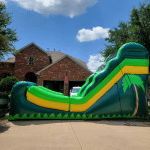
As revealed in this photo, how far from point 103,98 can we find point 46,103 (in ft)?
6.84

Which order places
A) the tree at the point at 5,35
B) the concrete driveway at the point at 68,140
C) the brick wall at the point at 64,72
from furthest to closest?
the brick wall at the point at 64,72
the tree at the point at 5,35
the concrete driveway at the point at 68,140

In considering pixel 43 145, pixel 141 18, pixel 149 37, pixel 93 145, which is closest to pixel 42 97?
pixel 43 145

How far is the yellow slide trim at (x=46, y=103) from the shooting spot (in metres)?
4.66

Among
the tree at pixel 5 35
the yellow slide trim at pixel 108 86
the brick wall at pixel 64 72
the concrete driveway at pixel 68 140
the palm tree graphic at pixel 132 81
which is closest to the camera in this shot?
the concrete driveway at pixel 68 140

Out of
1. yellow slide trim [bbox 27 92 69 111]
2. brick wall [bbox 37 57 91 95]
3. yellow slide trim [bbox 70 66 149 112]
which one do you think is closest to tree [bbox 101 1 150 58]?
brick wall [bbox 37 57 91 95]

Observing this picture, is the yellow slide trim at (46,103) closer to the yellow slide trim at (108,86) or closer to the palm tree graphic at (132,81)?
the yellow slide trim at (108,86)

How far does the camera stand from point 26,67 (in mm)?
19172

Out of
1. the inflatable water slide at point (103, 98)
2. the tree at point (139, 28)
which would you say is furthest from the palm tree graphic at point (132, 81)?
the tree at point (139, 28)

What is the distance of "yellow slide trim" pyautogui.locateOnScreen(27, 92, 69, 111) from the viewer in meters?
4.66

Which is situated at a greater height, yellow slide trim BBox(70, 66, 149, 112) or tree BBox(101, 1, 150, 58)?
tree BBox(101, 1, 150, 58)

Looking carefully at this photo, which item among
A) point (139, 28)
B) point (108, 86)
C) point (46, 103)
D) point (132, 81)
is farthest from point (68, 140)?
point (139, 28)

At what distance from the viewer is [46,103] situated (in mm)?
4668

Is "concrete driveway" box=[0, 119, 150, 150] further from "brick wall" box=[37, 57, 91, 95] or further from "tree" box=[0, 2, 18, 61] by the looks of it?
"brick wall" box=[37, 57, 91, 95]

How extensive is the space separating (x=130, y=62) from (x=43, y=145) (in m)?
4.14
